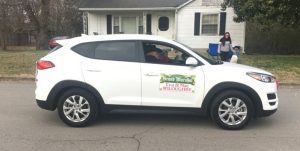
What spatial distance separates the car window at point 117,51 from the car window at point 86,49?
69 millimetres

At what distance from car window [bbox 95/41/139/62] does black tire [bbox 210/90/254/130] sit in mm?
1553

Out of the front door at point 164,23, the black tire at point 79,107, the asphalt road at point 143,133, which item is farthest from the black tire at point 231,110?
the front door at point 164,23

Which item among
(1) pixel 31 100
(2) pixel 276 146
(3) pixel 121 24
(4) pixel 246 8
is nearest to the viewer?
(2) pixel 276 146

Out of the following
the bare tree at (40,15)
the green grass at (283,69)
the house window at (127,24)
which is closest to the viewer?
the green grass at (283,69)

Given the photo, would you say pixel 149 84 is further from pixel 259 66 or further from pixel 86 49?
pixel 259 66

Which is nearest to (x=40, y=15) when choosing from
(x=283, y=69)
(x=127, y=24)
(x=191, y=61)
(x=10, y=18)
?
(x=10, y=18)

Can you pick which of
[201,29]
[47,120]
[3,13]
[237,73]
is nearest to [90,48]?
[47,120]

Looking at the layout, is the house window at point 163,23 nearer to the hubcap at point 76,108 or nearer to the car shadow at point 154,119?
the car shadow at point 154,119

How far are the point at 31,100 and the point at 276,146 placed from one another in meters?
5.62

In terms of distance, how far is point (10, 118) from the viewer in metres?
7.43

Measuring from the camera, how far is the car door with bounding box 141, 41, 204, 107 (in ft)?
21.7

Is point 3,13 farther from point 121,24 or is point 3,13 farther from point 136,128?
point 136,128

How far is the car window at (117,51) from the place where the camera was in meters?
6.82

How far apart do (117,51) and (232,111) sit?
2176 millimetres
